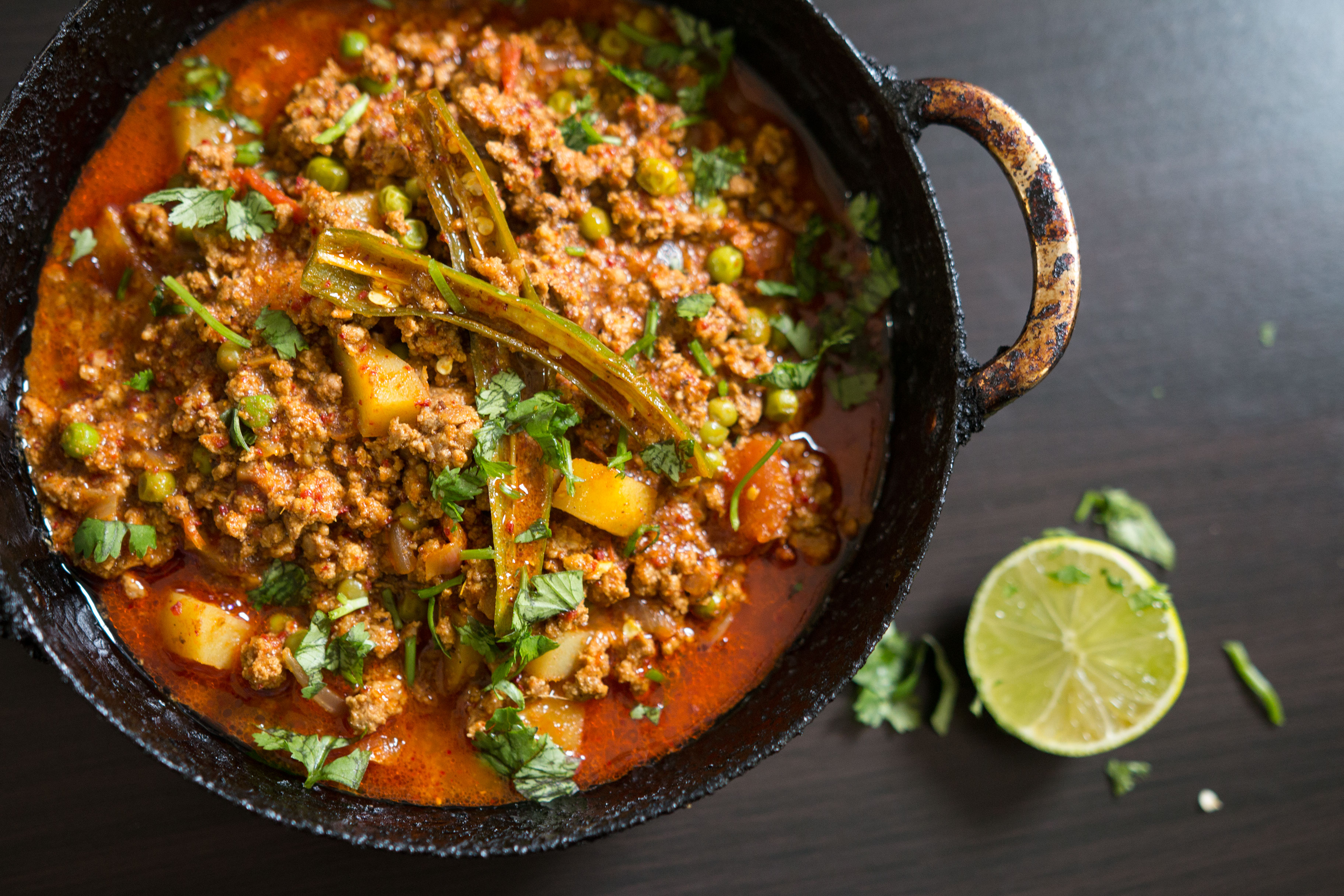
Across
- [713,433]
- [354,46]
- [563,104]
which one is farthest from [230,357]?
[713,433]

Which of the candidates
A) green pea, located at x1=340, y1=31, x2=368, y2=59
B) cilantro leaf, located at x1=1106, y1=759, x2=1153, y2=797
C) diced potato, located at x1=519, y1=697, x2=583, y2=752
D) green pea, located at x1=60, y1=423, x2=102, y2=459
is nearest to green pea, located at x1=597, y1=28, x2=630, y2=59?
green pea, located at x1=340, y1=31, x2=368, y2=59

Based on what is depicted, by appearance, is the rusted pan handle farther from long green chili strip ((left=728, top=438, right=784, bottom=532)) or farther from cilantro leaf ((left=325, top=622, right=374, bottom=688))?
cilantro leaf ((left=325, top=622, right=374, bottom=688))

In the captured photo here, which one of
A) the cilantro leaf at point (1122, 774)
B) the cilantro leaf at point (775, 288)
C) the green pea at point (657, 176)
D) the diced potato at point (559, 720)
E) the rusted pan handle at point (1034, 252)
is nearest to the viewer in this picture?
the rusted pan handle at point (1034, 252)

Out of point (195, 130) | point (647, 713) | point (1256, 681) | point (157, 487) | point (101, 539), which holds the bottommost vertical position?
point (1256, 681)

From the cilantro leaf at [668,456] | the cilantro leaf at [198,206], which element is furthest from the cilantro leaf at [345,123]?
the cilantro leaf at [668,456]

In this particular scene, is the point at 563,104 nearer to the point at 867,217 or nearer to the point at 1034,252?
the point at 867,217

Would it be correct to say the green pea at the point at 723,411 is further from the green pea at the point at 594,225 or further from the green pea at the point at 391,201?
the green pea at the point at 391,201
